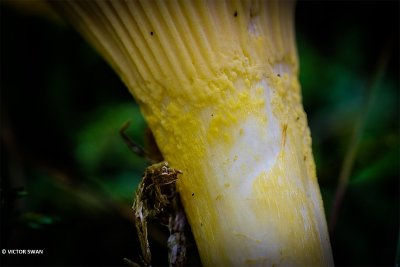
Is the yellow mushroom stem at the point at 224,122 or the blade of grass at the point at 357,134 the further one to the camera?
the blade of grass at the point at 357,134

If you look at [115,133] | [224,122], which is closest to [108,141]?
[115,133]

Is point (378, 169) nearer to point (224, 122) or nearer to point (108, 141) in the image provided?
point (224, 122)

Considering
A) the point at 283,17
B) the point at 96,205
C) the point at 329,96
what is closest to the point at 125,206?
the point at 96,205

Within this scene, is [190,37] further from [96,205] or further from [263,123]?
[96,205]

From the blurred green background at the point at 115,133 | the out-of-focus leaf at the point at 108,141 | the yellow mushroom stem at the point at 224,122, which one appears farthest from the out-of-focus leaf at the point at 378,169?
the out-of-focus leaf at the point at 108,141

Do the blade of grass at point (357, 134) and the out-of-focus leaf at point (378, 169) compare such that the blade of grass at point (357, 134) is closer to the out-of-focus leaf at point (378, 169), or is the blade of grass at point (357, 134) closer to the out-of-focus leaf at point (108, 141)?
the out-of-focus leaf at point (378, 169)

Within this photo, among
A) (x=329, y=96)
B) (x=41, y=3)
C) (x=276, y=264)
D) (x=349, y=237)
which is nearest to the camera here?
(x=276, y=264)
